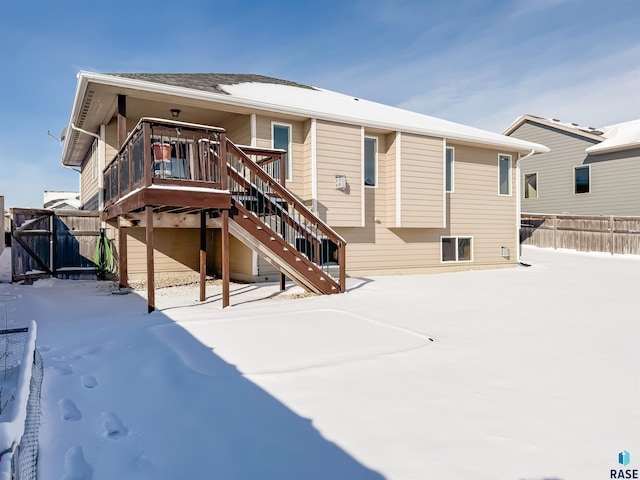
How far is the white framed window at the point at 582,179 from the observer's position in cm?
1614

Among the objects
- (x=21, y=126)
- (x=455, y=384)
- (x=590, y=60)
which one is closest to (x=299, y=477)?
(x=455, y=384)

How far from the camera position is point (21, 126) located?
16.3m

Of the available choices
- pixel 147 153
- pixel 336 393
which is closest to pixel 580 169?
pixel 147 153

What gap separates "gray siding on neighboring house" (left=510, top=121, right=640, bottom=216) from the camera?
14906mm

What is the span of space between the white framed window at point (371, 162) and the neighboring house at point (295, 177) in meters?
0.04

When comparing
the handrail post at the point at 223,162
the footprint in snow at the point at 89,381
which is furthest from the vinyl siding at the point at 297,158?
the footprint in snow at the point at 89,381

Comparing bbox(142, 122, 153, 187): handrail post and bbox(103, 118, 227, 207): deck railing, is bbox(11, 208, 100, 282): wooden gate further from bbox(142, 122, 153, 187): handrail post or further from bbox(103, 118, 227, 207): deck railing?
bbox(142, 122, 153, 187): handrail post

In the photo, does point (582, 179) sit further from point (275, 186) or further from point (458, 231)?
point (275, 186)

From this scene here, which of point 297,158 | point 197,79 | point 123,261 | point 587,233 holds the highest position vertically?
point 197,79

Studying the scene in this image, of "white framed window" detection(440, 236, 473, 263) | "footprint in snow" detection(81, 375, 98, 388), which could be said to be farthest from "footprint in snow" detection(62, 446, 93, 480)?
"white framed window" detection(440, 236, 473, 263)

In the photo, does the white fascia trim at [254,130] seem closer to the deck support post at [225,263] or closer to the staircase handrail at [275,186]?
the staircase handrail at [275,186]

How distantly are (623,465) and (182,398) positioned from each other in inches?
99.5

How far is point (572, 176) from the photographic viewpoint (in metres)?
16.6

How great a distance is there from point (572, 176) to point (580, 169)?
392mm
